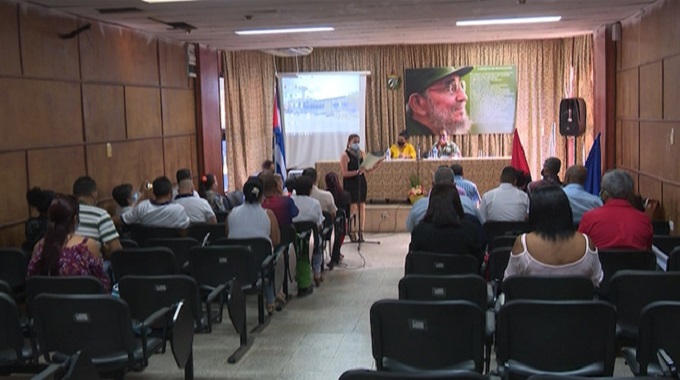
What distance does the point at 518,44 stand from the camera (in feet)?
48.7

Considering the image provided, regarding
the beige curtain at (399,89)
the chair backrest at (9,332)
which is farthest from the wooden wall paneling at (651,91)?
the chair backrest at (9,332)

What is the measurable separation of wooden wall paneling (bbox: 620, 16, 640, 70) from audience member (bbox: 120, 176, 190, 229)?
19.0 ft

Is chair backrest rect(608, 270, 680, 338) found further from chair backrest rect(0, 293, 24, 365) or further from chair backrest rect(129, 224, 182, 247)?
chair backrest rect(129, 224, 182, 247)

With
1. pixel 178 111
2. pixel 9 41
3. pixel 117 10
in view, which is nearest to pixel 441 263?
pixel 9 41

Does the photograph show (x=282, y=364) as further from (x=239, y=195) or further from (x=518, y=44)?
(x=518, y=44)

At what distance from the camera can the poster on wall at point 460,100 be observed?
47.1 feet

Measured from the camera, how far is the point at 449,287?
166 inches

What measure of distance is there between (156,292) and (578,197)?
12.9 ft

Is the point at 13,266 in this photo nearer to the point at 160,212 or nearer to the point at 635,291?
the point at 160,212

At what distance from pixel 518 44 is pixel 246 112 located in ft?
18.4

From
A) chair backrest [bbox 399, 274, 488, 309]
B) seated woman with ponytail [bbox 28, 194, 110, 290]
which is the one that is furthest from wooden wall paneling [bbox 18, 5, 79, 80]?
chair backrest [bbox 399, 274, 488, 309]

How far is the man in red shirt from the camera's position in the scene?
200 inches

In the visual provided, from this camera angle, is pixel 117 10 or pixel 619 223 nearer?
pixel 619 223

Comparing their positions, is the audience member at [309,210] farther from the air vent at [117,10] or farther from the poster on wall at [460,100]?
the poster on wall at [460,100]
